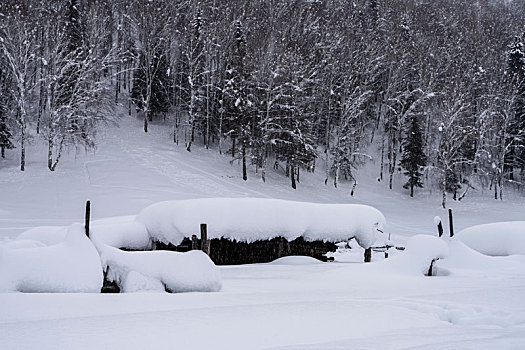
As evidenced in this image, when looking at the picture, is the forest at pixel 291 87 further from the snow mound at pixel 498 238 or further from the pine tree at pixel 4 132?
the snow mound at pixel 498 238

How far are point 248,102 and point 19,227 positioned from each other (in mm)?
20955

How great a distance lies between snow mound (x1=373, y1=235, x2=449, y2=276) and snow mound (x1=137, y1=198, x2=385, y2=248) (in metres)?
4.19

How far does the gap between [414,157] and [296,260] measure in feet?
99.8

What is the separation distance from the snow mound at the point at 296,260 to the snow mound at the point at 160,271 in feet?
20.7

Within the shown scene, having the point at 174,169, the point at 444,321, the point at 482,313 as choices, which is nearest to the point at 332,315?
the point at 444,321

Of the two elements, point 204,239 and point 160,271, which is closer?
point 160,271

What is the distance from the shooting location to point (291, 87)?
36.3 m

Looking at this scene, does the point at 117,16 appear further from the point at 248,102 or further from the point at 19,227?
the point at 19,227

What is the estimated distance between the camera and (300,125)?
36.3 metres

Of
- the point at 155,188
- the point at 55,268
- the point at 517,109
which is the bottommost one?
the point at 155,188

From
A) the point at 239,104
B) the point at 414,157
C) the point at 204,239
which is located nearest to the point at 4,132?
the point at 239,104

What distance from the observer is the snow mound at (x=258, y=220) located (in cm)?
1345

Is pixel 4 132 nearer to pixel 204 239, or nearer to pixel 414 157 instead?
pixel 204 239

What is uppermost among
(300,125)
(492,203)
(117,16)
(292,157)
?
(117,16)
